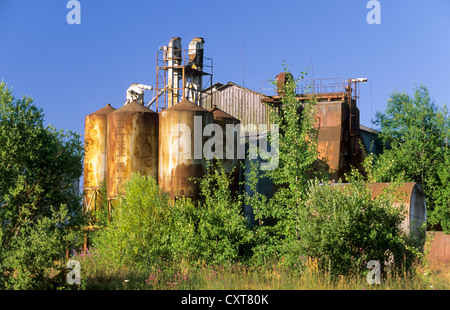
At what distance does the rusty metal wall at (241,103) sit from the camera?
36428 millimetres

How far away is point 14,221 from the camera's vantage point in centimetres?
1458

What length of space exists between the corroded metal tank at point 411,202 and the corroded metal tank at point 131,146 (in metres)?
11.4

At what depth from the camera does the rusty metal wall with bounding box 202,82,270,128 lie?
3643cm

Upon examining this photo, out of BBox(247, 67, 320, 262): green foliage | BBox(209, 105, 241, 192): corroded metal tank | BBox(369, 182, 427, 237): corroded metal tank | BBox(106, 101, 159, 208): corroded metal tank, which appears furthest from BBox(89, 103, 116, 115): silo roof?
BBox(369, 182, 427, 237): corroded metal tank

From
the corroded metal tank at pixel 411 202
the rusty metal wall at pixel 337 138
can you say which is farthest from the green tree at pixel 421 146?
the corroded metal tank at pixel 411 202

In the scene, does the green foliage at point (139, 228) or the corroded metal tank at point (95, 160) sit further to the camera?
the corroded metal tank at point (95, 160)

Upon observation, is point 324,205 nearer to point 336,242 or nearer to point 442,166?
point 336,242

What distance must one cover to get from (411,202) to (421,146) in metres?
12.2

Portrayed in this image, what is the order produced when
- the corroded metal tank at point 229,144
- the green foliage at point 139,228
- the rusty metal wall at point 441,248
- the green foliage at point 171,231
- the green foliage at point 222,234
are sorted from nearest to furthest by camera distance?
the green foliage at point 222,234
the green foliage at point 171,231
the green foliage at point 139,228
the rusty metal wall at point 441,248
the corroded metal tank at point 229,144

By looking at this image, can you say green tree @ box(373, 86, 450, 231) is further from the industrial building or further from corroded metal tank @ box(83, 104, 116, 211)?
corroded metal tank @ box(83, 104, 116, 211)

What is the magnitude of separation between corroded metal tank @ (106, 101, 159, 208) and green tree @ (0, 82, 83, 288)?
10.7 metres

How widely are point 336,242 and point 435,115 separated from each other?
21.1 metres

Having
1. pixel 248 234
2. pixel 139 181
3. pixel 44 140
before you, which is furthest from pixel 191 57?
pixel 44 140

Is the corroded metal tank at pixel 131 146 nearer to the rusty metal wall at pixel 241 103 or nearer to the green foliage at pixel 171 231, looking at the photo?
the green foliage at pixel 171 231
